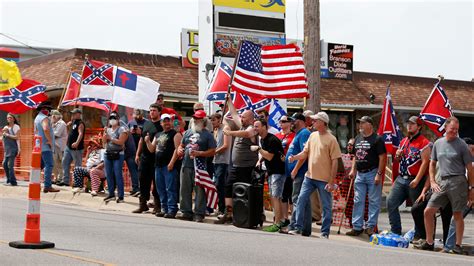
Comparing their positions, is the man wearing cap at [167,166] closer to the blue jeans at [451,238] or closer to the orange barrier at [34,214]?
the orange barrier at [34,214]

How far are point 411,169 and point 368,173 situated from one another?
72cm

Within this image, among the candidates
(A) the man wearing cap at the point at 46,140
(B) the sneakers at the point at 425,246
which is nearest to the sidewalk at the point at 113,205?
(A) the man wearing cap at the point at 46,140

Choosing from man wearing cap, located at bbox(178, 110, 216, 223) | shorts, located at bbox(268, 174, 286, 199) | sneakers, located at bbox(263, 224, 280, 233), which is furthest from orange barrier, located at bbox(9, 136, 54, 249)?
man wearing cap, located at bbox(178, 110, 216, 223)

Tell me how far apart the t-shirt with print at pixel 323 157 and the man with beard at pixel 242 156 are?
1.38 m

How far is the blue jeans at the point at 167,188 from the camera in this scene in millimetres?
14719

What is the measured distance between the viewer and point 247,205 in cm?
1338

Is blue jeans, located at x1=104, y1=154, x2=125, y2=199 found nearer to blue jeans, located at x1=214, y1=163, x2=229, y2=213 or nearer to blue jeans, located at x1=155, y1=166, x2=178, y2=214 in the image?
blue jeans, located at x1=155, y1=166, x2=178, y2=214

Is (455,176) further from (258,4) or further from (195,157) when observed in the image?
(258,4)

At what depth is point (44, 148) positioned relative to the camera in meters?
18.5

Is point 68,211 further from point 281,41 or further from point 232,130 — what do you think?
point 281,41

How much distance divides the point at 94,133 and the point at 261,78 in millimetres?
6445

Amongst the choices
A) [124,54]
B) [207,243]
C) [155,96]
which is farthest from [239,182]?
[124,54]

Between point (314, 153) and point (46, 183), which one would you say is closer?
point (314, 153)

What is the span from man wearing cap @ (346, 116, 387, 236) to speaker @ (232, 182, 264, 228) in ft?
5.12
